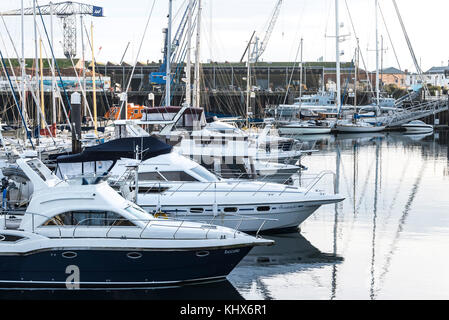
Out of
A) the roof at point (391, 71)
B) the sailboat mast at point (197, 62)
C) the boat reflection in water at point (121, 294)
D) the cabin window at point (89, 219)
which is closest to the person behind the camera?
the boat reflection in water at point (121, 294)

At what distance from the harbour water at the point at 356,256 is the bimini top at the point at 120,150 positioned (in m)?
4.39

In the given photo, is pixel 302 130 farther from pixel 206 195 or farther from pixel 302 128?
pixel 206 195

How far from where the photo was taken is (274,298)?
15859 millimetres

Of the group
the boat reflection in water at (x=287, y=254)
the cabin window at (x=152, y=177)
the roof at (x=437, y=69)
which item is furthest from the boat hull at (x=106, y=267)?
the roof at (x=437, y=69)

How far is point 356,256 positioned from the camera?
63.9ft

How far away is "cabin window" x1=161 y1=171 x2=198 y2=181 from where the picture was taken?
848 inches

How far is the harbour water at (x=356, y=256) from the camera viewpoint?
1609 cm

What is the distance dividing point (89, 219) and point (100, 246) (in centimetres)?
89

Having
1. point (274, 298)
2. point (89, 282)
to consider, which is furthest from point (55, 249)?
point (274, 298)

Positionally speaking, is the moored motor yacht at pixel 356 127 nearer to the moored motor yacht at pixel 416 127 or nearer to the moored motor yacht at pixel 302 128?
the moored motor yacht at pixel 302 128

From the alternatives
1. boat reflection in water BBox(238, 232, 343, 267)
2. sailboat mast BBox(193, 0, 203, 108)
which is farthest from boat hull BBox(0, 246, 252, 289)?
sailboat mast BBox(193, 0, 203, 108)

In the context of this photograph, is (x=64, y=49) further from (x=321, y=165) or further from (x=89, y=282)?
(x=89, y=282)

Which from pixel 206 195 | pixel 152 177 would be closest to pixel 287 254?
pixel 206 195

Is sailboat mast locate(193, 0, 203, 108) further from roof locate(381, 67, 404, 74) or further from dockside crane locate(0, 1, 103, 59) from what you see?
roof locate(381, 67, 404, 74)
